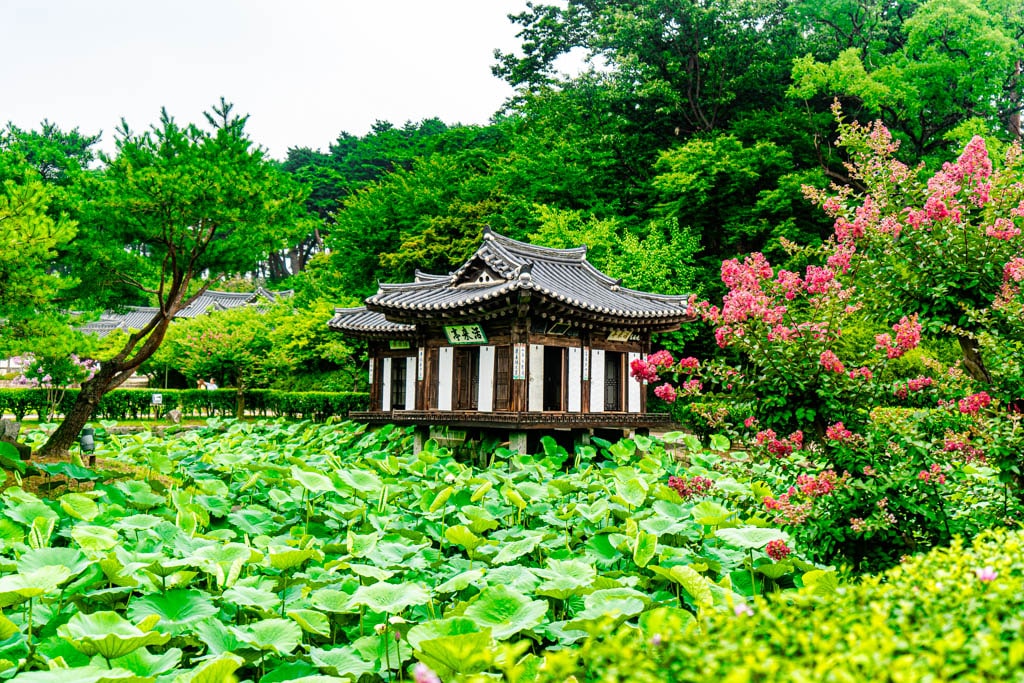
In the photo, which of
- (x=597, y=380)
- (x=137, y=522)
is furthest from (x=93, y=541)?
(x=597, y=380)

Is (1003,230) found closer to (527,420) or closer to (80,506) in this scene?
(80,506)

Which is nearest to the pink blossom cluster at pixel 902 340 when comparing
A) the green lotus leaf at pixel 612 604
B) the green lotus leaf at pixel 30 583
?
the green lotus leaf at pixel 612 604

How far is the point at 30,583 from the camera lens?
3.14 metres

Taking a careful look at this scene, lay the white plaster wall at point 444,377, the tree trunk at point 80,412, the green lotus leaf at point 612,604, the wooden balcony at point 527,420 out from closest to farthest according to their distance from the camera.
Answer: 1. the green lotus leaf at point 612,604
2. the tree trunk at point 80,412
3. the wooden balcony at point 527,420
4. the white plaster wall at point 444,377

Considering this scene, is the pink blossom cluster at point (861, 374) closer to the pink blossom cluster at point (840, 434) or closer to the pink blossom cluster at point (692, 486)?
the pink blossom cluster at point (840, 434)

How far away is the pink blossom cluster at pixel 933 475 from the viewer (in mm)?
3674

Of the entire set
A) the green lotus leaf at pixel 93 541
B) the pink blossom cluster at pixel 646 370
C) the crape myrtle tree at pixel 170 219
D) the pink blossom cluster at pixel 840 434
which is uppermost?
the crape myrtle tree at pixel 170 219

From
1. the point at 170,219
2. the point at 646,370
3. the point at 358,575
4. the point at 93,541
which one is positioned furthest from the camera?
the point at 170,219

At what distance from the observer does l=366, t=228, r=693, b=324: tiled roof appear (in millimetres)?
11039

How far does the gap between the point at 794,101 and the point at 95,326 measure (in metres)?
37.6

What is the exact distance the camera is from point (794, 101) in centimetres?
2191

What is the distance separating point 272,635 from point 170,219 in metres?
6.90

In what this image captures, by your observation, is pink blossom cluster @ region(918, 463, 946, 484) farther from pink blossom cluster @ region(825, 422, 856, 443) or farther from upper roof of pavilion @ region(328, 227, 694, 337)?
upper roof of pavilion @ region(328, 227, 694, 337)

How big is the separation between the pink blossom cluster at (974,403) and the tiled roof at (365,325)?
11174 millimetres
